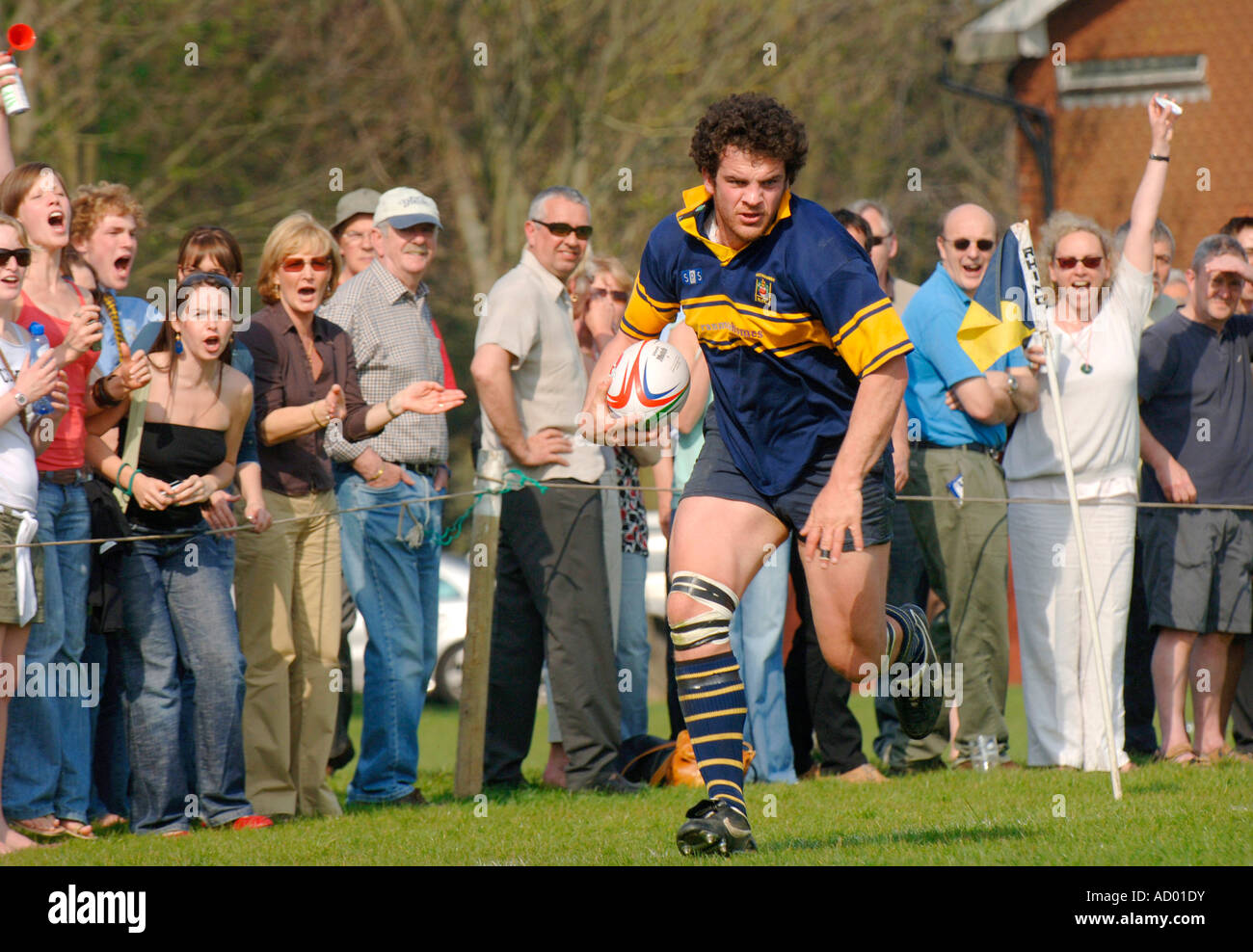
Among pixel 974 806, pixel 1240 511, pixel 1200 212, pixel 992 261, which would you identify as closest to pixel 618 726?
pixel 974 806

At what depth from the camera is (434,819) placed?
746cm

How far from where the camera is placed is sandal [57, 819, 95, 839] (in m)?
6.95

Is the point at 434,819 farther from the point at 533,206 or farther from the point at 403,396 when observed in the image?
the point at 533,206

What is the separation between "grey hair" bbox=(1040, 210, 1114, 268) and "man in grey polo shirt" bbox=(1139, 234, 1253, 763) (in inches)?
22.6

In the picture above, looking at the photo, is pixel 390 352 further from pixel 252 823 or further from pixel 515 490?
pixel 252 823

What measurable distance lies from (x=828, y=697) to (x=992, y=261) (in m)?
2.49

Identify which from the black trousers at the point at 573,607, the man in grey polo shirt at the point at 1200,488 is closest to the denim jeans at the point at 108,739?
the black trousers at the point at 573,607

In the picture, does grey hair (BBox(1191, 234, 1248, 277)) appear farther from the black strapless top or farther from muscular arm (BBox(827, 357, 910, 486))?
the black strapless top

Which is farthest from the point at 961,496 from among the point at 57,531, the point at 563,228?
the point at 57,531

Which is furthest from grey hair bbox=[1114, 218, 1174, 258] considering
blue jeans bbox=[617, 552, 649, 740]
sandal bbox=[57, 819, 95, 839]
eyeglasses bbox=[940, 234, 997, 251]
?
sandal bbox=[57, 819, 95, 839]

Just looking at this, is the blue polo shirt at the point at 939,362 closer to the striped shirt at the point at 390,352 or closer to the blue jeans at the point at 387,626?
the striped shirt at the point at 390,352

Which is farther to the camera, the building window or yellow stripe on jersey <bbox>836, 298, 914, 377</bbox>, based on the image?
the building window

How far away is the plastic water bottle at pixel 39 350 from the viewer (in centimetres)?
682

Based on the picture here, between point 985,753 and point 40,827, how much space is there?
498 cm
